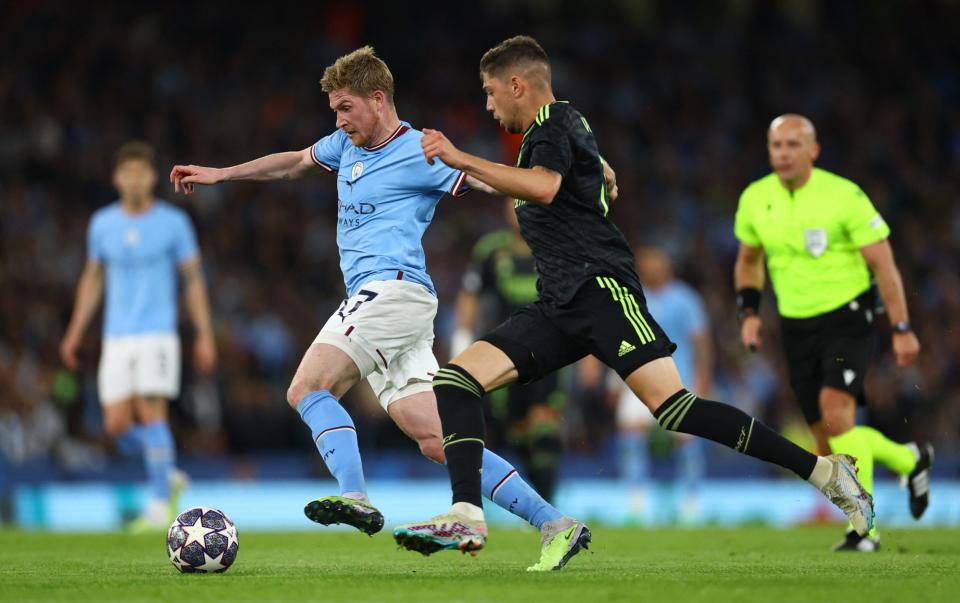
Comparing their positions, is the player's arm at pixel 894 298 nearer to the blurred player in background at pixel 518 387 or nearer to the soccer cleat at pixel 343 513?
the blurred player in background at pixel 518 387

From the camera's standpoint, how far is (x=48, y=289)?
16.4m

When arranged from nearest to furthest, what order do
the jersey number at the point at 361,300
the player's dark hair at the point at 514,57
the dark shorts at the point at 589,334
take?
the dark shorts at the point at 589,334, the player's dark hair at the point at 514,57, the jersey number at the point at 361,300

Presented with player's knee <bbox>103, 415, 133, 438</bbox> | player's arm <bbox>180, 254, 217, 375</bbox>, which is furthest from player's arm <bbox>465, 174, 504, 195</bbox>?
player's knee <bbox>103, 415, 133, 438</bbox>

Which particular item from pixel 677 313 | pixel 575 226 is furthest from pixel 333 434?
pixel 677 313

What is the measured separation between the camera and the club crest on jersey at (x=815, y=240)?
8266 millimetres

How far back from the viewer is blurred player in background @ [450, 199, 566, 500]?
10.7 metres

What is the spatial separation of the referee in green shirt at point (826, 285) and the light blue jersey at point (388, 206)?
8.11 ft

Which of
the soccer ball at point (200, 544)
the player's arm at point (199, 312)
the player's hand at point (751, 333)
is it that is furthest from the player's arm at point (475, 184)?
the player's arm at point (199, 312)

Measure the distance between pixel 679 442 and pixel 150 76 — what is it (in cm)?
1055

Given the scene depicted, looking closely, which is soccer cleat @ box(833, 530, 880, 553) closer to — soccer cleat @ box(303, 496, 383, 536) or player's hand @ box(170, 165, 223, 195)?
soccer cleat @ box(303, 496, 383, 536)

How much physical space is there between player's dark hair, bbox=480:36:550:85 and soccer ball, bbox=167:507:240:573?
7.68 feet

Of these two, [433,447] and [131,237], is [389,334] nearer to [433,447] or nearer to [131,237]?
[433,447]

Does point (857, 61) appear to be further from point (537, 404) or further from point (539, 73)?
point (539, 73)

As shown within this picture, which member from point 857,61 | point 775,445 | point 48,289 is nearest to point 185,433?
point 48,289
